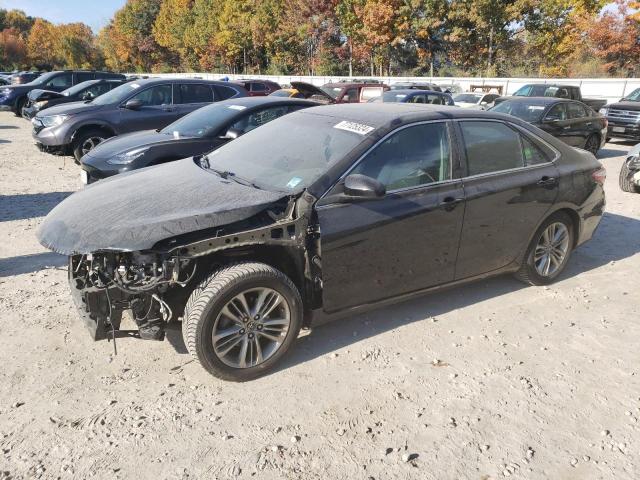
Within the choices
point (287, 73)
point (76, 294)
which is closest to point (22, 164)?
point (76, 294)

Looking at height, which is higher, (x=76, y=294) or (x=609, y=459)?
(x=76, y=294)

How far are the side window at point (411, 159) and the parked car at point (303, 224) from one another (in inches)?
0.4

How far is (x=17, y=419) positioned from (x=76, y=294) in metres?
0.80

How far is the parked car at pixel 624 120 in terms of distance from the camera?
14242 mm

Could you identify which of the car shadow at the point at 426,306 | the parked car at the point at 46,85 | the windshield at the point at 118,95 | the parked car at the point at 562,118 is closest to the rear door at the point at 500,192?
the car shadow at the point at 426,306

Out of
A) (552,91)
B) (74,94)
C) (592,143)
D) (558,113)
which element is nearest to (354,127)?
(558,113)

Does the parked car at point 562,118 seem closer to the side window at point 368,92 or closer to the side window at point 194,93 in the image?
the side window at point 368,92

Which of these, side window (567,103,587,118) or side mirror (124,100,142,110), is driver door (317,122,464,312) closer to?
side mirror (124,100,142,110)

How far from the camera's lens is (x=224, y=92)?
10.2 metres

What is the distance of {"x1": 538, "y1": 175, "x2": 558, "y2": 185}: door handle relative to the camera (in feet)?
14.4

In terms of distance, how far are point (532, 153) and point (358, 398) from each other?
273 cm

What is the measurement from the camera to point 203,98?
10.0 m

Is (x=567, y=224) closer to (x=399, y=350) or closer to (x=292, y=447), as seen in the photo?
(x=399, y=350)

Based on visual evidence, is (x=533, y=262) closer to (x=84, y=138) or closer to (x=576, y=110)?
(x=84, y=138)
